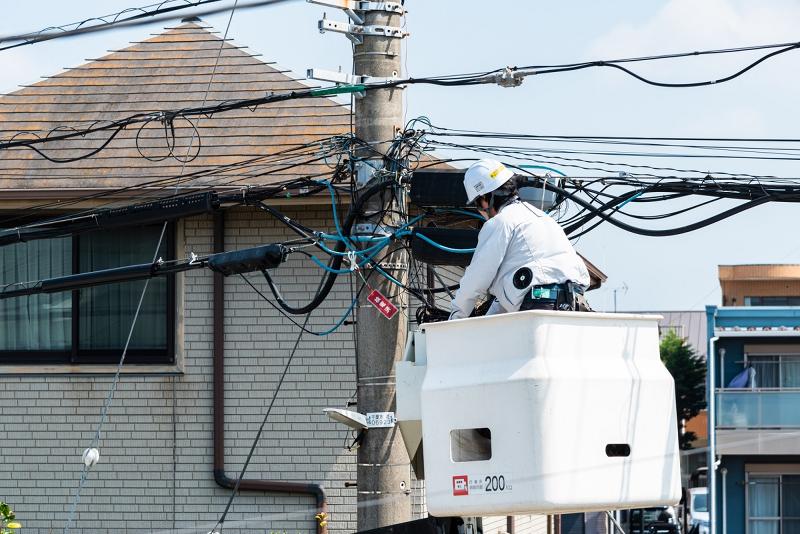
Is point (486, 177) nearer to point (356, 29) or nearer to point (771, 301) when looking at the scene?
point (356, 29)

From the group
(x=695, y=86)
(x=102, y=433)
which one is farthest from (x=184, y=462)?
(x=695, y=86)

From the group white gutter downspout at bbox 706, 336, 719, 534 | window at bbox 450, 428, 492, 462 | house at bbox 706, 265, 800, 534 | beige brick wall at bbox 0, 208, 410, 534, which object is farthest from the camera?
house at bbox 706, 265, 800, 534

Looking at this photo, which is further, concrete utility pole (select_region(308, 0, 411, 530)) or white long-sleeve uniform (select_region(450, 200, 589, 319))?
concrete utility pole (select_region(308, 0, 411, 530))

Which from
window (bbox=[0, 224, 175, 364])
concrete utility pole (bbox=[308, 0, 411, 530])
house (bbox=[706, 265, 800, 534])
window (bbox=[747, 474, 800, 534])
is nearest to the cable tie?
concrete utility pole (bbox=[308, 0, 411, 530])

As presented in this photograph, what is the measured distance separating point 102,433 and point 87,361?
0.75m

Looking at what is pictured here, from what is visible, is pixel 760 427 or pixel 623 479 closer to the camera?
pixel 623 479

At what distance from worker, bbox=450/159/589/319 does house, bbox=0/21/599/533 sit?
5.83 meters

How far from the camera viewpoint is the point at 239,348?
12.9 meters

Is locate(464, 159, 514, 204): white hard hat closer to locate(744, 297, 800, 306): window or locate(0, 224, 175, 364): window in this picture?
locate(0, 224, 175, 364): window

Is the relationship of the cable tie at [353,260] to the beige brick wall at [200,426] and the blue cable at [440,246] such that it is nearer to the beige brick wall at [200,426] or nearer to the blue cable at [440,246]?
the blue cable at [440,246]

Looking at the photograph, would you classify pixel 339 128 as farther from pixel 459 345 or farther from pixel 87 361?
pixel 459 345

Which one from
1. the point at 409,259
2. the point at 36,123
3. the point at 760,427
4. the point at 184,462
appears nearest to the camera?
the point at 409,259

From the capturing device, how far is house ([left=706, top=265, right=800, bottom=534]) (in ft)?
89.6

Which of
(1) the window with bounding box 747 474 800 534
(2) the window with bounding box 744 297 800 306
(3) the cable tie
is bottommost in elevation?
(1) the window with bounding box 747 474 800 534
